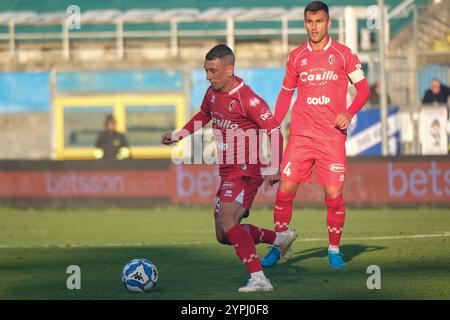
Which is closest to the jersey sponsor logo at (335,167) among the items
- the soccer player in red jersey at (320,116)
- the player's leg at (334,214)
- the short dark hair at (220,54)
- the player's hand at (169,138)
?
the soccer player in red jersey at (320,116)

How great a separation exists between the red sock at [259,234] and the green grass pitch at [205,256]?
34 centimetres

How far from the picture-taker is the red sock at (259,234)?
1159 cm

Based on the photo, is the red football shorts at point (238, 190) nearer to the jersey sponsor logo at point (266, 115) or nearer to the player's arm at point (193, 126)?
the jersey sponsor logo at point (266, 115)

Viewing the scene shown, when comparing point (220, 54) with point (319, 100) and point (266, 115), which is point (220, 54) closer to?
point (266, 115)

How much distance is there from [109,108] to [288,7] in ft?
20.1

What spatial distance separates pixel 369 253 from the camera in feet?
44.4

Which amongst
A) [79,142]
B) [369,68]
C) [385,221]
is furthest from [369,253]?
[79,142]

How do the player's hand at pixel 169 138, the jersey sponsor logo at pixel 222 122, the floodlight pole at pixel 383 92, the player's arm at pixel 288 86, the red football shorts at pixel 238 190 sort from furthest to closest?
the floodlight pole at pixel 383 92 → the player's arm at pixel 288 86 → the player's hand at pixel 169 138 → the jersey sponsor logo at pixel 222 122 → the red football shorts at pixel 238 190

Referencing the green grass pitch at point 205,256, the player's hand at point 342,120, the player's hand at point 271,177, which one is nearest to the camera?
the green grass pitch at point 205,256

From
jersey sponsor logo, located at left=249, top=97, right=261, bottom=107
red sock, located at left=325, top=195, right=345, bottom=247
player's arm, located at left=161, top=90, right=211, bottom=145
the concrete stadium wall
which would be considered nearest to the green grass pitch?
red sock, located at left=325, top=195, right=345, bottom=247

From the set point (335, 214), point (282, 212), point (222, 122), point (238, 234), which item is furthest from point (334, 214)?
point (238, 234)

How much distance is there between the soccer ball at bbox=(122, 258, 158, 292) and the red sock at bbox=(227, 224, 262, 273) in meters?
0.77

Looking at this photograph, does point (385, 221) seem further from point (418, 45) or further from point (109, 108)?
point (109, 108)

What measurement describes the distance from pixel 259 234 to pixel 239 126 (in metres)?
1.19
